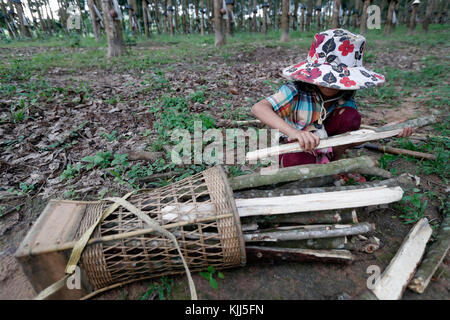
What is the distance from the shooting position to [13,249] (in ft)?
5.35

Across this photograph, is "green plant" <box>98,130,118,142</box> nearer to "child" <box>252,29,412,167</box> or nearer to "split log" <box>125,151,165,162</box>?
"split log" <box>125,151,165,162</box>

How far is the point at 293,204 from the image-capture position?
1.47 meters

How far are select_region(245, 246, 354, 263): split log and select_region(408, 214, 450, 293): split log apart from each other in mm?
323

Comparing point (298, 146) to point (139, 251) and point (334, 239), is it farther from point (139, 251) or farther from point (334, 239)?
point (139, 251)

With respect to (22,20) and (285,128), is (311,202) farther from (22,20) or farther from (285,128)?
(22,20)

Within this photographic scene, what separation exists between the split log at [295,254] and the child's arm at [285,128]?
0.65 meters

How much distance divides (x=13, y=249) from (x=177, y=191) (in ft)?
3.81

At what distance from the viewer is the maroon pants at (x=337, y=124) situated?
2049mm

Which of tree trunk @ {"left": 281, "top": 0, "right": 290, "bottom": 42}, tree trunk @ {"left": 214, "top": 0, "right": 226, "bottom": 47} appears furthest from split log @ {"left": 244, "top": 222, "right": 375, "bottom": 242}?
tree trunk @ {"left": 281, "top": 0, "right": 290, "bottom": 42}

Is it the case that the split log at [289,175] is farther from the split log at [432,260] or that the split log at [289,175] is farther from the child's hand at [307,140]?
the split log at [432,260]

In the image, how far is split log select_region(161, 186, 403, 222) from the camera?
1.34 meters

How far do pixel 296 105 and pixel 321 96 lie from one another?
0.21 metres

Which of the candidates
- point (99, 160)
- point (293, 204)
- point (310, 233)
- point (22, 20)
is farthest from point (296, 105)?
point (22, 20)
